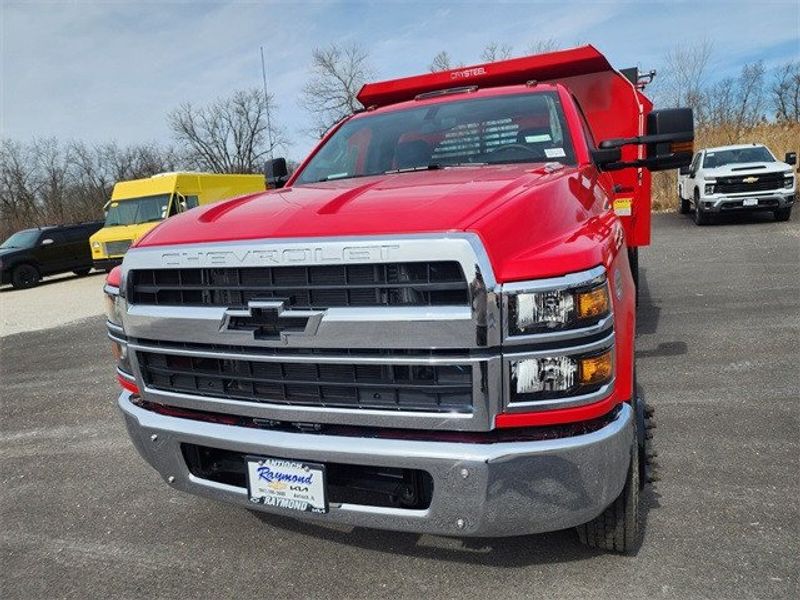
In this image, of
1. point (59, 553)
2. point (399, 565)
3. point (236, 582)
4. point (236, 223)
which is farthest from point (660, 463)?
point (59, 553)

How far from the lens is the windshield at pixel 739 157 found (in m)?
15.5

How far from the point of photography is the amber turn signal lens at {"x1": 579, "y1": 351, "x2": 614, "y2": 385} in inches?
80.0

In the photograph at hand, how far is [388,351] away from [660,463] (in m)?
2.12

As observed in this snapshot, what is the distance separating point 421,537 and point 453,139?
7.18 ft

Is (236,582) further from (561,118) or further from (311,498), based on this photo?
(561,118)

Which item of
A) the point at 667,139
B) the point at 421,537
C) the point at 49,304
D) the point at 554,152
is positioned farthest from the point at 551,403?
the point at 49,304

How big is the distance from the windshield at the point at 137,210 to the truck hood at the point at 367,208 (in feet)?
48.0

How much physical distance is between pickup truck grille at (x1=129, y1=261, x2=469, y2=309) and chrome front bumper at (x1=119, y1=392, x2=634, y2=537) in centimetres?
49

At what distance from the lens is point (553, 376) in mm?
2023

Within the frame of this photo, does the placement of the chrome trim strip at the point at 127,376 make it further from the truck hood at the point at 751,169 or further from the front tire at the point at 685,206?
the front tire at the point at 685,206

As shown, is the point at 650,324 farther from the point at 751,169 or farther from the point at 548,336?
the point at 751,169

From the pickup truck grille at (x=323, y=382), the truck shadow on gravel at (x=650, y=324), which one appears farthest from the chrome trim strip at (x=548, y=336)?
the truck shadow on gravel at (x=650, y=324)

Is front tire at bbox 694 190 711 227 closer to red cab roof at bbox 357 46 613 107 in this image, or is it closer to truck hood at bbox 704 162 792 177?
truck hood at bbox 704 162 792 177

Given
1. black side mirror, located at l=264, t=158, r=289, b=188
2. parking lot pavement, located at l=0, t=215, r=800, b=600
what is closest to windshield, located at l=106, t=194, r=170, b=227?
parking lot pavement, located at l=0, t=215, r=800, b=600
